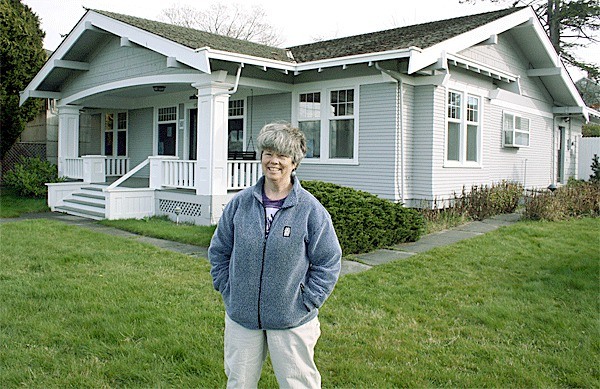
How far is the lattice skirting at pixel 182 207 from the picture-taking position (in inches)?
445

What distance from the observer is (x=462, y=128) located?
40.0ft

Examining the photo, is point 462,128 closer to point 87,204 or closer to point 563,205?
point 563,205

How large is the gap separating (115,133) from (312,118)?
821 centimetres

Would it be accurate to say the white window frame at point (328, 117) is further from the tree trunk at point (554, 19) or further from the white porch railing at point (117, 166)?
the tree trunk at point (554, 19)

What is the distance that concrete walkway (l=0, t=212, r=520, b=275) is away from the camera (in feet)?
25.3

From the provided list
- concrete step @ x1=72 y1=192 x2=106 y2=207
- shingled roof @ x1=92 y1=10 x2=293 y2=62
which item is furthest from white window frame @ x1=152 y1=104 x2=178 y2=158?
shingled roof @ x1=92 y1=10 x2=293 y2=62

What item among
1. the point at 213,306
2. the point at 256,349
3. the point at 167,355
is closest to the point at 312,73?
the point at 213,306

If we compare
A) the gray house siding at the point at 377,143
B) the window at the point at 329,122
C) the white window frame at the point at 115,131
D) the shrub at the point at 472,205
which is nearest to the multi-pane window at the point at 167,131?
the white window frame at the point at 115,131

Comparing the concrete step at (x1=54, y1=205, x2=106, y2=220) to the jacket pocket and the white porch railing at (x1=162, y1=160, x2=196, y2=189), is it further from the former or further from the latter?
the jacket pocket

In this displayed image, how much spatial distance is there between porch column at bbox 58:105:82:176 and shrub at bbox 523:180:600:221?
11.7 metres

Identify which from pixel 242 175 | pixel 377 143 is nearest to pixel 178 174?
pixel 242 175

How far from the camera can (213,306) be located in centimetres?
538

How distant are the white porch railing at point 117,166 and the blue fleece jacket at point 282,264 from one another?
1492 centimetres

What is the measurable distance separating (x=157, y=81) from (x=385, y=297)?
809 cm
